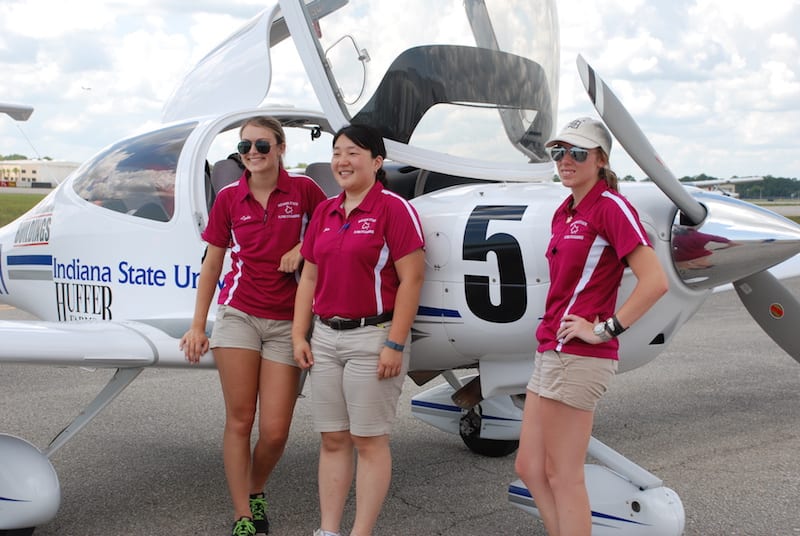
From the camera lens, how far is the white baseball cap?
307 centimetres

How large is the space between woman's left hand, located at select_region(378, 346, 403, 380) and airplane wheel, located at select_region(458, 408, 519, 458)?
2020 mm

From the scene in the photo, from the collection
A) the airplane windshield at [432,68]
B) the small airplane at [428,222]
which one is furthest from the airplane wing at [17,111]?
the airplane windshield at [432,68]

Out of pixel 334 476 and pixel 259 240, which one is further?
pixel 259 240

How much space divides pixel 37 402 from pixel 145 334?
281 cm

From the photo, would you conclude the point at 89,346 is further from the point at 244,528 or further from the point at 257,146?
the point at 257,146

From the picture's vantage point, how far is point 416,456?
5.31 metres

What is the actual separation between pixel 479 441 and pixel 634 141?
2.58m

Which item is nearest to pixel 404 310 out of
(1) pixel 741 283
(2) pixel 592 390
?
(2) pixel 592 390

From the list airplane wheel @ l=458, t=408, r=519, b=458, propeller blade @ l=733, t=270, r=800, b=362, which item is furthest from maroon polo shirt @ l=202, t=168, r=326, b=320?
propeller blade @ l=733, t=270, r=800, b=362

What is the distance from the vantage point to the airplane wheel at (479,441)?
209 inches

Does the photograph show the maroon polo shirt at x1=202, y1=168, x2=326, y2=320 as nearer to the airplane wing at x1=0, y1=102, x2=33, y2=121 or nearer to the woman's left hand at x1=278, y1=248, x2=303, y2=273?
the woman's left hand at x1=278, y1=248, x2=303, y2=273

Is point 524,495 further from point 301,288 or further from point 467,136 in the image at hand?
point 467,136

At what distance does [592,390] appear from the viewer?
3.01m

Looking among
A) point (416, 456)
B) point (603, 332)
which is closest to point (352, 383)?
point (603, 332)
